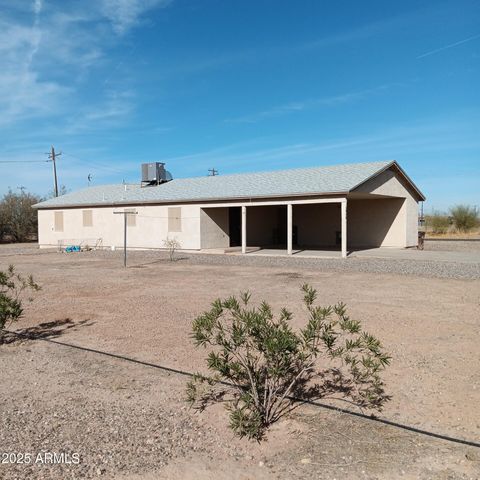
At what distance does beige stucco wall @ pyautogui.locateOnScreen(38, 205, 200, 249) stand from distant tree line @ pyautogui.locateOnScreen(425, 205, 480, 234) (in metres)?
28.0

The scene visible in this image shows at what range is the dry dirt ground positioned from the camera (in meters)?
3.38

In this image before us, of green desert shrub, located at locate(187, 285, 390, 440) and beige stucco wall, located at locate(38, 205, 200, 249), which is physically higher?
Result: beige stucco wall, located at locate(38, 205, 200, 249)

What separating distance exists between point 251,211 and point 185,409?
23.4 metres

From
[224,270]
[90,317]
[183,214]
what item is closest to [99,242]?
[183,214]

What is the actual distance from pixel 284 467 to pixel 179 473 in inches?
29.2

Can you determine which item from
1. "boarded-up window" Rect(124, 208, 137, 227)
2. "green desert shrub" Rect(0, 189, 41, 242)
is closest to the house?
"boarded-up window" Rect(124, 208, 137, 227)

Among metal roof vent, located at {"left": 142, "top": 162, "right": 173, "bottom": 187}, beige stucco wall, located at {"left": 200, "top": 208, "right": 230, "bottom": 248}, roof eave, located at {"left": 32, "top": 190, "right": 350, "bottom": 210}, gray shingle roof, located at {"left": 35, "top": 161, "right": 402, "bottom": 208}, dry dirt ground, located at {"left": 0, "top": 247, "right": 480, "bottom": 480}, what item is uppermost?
metal roof vent, located at {"left": 142, "top": 162, "right": 173, "bottom": 187}

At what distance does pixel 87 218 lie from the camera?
1131 inches

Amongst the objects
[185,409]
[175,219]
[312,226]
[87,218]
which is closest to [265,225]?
[312,226]

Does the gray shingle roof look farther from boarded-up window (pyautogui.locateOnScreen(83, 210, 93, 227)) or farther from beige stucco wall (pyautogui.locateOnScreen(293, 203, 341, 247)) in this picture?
beige stucco wall (pyautogui.locateOnScreen(293, 203, 341, 247))

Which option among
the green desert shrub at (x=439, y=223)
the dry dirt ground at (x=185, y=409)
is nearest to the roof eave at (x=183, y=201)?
the dry dirt ground at (x=185, y=409)

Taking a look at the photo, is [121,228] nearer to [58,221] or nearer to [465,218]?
[58,221]

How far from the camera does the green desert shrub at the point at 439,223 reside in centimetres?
4328

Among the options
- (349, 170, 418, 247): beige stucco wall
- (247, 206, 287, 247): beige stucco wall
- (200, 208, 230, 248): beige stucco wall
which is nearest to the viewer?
(349, 170, 418, 247): beige stucco wall
